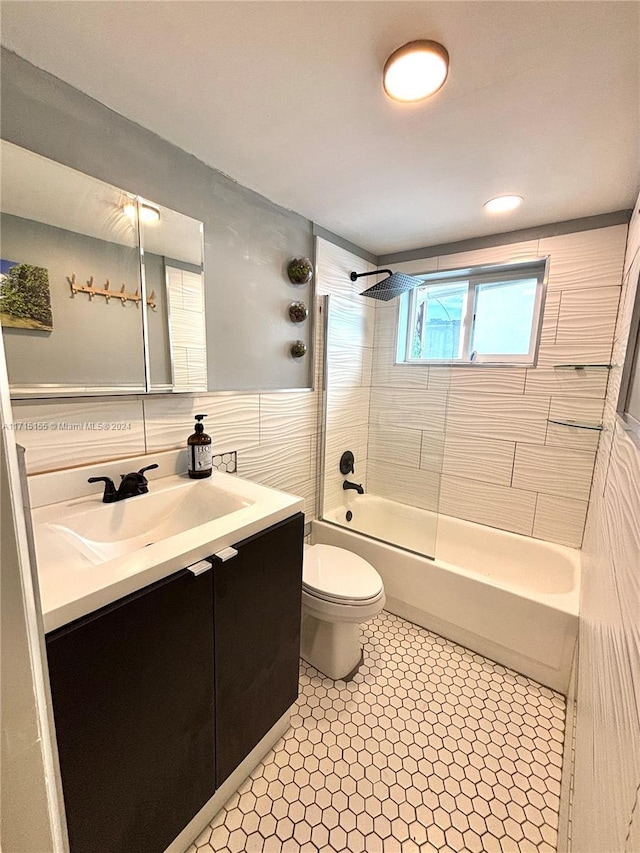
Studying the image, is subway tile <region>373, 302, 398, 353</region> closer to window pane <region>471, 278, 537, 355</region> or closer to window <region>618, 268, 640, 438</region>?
window pane <region>471, 278, 537, 355</region>

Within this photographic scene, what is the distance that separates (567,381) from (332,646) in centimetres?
188

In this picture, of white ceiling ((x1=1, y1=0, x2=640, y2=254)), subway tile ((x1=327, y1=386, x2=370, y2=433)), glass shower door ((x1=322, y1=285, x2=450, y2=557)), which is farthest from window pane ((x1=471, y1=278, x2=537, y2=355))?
subway tile ((x1=327, y1=386, x2=370, y2=433))

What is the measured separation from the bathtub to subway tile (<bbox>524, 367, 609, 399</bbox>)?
0.90m

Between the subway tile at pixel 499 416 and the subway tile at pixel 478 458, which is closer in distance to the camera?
the subway tile at pixel 499 416

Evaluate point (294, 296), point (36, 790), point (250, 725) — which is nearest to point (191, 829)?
point (250, 725)

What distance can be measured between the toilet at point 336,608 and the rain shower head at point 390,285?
1.60 metres

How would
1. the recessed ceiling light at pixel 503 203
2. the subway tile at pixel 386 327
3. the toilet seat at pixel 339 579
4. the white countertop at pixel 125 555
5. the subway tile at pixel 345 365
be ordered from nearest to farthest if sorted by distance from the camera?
the white countertop at pixel 125 555, the toilet seat at pixel 339 579, the recessed ceiling light at pixel 503 203, the subway tile at pixel 345 365, the subway tile at pixel 386 327

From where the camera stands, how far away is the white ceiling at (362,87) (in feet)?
2.68

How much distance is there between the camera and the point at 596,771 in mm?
659

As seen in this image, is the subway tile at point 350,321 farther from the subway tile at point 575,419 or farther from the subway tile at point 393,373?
the subway tile at point 575,419

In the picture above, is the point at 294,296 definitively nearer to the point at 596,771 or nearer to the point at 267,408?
the point at 267,408

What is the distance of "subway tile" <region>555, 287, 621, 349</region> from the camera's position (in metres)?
1.82

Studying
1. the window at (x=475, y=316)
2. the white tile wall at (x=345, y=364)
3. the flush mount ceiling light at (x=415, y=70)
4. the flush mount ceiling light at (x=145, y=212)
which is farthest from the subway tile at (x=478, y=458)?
the flush mount ceiling light at (x=145, y=212)

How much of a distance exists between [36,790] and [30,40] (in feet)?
5.01
